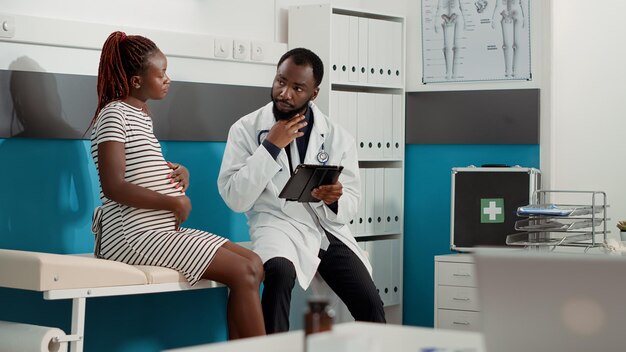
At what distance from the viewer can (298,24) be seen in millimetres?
4461

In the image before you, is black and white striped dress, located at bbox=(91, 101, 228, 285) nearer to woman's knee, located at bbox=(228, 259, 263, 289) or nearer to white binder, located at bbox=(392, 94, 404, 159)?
woman's knee, located at bbox=(228, 259, 263, 289)

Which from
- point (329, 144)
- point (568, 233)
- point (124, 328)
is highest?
point (329, 144)

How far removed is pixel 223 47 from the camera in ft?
13.6

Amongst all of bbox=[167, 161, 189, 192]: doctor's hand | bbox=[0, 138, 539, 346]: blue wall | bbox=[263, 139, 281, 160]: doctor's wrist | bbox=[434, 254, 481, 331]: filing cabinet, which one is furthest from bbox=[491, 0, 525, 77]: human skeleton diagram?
bbox=[167, 161, 189, 192]: doctor's hand

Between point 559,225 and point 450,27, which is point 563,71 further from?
point 559,225

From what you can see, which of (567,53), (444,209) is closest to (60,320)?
(444,209)

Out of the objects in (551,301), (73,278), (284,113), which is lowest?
(73,278)

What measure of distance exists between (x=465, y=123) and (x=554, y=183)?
0.53m

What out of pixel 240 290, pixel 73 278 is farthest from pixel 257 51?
pixel 73 278

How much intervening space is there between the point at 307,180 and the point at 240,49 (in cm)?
90

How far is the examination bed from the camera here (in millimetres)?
2893

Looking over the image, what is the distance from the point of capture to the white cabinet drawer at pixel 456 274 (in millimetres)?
4402

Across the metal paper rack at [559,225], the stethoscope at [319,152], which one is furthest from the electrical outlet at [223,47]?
the metal paper rack at [559,225]

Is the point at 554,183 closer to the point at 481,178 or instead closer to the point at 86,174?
the point at 481,178
